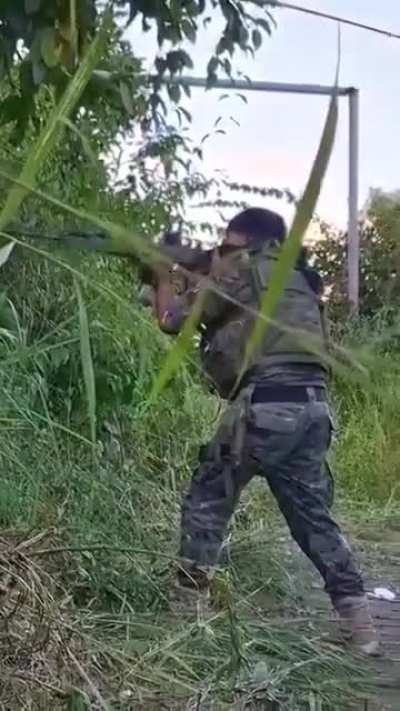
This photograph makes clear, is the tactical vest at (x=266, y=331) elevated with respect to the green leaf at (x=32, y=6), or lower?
lower

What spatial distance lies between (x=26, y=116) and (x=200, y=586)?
128 centimetres

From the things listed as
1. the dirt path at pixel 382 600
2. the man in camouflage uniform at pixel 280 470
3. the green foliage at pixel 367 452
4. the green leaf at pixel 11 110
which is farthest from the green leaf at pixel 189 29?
the green foliage at pixel 367 452

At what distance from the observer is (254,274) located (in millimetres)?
1325

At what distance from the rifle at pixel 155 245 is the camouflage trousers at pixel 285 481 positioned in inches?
79.1

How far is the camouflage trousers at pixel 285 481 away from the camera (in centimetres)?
326

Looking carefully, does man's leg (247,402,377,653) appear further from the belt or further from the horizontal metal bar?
the horizontal metal bar

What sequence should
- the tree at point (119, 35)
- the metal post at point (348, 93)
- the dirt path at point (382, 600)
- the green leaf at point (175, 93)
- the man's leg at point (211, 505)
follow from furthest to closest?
1. the man's leg at point (211, 505)
2. the dirt path at point (382, 600)
3. the green leaf at point (175, 93)
4. the tree at point (119, 35)
5. the metal post at point (348, 93)

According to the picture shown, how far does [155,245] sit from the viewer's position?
0.88 m

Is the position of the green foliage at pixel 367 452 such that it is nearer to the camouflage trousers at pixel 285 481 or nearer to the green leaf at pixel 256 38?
the camouflage trousers at pixel 285 481

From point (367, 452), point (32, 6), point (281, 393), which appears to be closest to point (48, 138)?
point (32, 6)

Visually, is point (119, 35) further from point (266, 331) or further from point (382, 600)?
point (382, 600)

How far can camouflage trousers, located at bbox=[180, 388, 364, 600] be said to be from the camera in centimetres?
326

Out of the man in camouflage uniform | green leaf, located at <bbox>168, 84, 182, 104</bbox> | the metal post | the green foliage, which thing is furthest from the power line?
the green foliage

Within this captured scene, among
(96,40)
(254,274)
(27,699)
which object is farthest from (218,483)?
(96,40)
